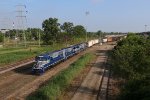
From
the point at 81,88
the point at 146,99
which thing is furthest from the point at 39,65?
the point at 146,99

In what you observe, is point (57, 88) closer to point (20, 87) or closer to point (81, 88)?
point (81, 88)

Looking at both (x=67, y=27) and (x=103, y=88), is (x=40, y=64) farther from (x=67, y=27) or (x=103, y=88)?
(x=67, y=27)

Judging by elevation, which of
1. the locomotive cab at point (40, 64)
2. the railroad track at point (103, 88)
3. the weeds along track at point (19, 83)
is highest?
the locomotive cab at point (40, 64)

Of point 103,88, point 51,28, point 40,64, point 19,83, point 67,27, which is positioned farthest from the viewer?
point 67,27

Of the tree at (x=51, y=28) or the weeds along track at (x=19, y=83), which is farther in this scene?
the tree at (x=51, y=28)

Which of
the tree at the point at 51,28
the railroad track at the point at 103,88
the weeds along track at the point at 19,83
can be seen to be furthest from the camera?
the tree at the point at 51,28

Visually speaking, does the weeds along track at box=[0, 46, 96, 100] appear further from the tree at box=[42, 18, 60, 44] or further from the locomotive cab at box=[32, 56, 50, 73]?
the tree at box=[42, 18, 60, 44]

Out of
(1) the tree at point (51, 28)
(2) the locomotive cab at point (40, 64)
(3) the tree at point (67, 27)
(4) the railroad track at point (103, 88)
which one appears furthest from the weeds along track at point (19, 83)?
(3) the tree at point (67, 27)

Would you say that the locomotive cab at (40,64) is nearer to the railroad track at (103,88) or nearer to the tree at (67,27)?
the railroad track at (103,88)

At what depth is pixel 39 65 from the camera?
160ft

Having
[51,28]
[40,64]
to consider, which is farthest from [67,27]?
[40,64]

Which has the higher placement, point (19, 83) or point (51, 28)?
point (51, 28)

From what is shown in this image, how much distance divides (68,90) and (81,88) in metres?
1.50

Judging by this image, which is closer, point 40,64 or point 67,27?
point 40,64
